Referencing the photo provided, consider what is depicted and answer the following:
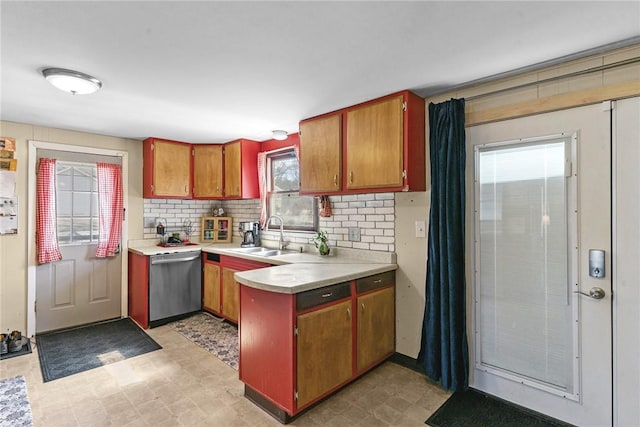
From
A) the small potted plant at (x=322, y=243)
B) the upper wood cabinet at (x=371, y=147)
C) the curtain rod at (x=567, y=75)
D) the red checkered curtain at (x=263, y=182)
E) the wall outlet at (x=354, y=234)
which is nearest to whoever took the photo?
the curtain rod at (x=567, y=75)

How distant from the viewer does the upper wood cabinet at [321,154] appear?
2.88 m

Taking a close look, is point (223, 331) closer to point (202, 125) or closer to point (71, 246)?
point (71, 246)

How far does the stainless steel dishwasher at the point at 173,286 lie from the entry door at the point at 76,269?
710 mm

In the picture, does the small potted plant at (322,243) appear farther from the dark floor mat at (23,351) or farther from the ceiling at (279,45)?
the dark floor mat at (23,351)

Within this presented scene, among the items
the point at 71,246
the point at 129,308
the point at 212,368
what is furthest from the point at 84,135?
the point at 212,368

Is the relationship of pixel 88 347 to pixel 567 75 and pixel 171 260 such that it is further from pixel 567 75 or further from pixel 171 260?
pixel 567 75

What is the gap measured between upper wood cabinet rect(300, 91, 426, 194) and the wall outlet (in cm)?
49

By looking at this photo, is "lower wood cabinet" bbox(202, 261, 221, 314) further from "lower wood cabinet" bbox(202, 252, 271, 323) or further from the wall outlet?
the wall outlet

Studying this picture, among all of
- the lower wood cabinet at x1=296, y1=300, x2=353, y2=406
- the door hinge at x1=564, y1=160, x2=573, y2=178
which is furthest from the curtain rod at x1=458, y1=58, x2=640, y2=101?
the lower wood cabinet at x1=296, y1=300, x2=353, y2=406

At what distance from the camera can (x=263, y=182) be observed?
4.18 m

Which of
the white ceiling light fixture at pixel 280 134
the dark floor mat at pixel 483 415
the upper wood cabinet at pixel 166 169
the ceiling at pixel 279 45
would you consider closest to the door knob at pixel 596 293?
the dark floor mat at pixel 483 415

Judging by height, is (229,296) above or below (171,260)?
below

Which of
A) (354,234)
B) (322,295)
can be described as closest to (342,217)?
(354,234)

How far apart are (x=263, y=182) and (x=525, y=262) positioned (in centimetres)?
300
